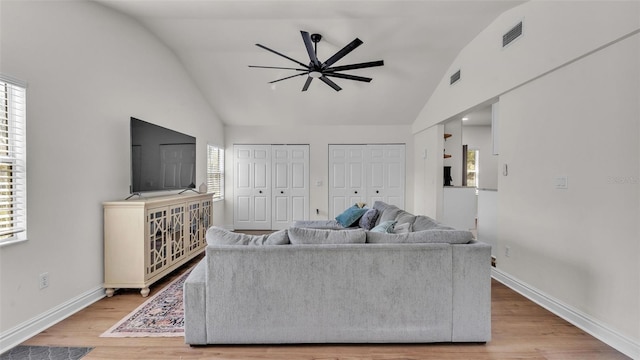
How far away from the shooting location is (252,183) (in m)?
6.20

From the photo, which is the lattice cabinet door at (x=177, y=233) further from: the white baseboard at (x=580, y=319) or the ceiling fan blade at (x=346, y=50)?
the white baseboard at (x=580, y=319)

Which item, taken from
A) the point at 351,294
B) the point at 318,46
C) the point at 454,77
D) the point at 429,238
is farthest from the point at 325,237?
the point at 454,77

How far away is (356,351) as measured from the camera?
192cm

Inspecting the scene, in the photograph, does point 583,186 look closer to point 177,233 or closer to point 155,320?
point 155,320

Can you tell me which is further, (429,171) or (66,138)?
(429,171)

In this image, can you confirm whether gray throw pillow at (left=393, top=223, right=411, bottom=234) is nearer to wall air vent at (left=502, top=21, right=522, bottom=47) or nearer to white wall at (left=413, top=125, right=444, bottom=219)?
wall air vent at (left=502, top=21, right=522, bottom=47)

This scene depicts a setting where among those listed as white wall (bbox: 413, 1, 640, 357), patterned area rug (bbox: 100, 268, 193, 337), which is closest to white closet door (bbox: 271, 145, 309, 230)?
patterned area rug (bbox: 100, 268, 193, 337)

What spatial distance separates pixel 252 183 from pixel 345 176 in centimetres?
214

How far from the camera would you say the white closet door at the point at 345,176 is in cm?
619

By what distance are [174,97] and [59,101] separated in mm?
1861

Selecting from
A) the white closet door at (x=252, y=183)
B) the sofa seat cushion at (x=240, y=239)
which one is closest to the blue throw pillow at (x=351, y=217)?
the sofa seat cushion at (x=240, y=239)

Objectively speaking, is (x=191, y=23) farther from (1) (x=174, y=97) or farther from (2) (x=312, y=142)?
(2) (x=312, y=142)

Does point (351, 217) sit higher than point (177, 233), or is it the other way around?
point (351, 217)

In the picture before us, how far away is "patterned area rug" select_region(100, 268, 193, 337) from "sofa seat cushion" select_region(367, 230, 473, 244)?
171 centimetres
